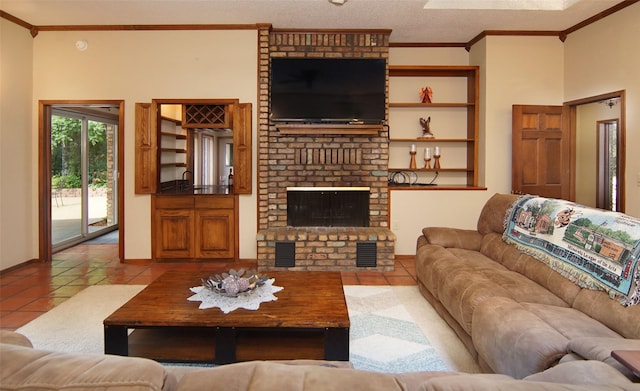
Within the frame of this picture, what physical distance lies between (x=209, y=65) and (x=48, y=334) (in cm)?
330

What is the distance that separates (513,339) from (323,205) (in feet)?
11.0

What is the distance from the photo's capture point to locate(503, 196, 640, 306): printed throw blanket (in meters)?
1.97

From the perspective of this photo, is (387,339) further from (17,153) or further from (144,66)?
(17,153)

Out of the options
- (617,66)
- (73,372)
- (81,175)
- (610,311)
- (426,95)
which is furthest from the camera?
(81,175)

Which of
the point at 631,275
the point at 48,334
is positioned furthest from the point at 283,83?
the point at 631,275

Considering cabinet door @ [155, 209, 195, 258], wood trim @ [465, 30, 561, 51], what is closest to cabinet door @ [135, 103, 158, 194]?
cabinet door @ [155, 209, 195, 258]

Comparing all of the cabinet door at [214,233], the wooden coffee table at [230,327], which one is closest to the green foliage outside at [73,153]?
the cabinet door at [214,233]

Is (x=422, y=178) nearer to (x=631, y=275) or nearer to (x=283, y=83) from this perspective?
(x=283, y=83)

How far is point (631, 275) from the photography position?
1.93m

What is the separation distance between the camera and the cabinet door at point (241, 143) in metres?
4.89

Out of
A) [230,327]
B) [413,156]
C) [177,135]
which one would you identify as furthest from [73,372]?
[177,135]

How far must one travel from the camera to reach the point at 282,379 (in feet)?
2.42

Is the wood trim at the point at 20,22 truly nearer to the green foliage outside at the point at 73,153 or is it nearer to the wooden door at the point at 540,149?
the green foliage outside at the point at 73,153

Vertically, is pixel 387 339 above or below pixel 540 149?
below
